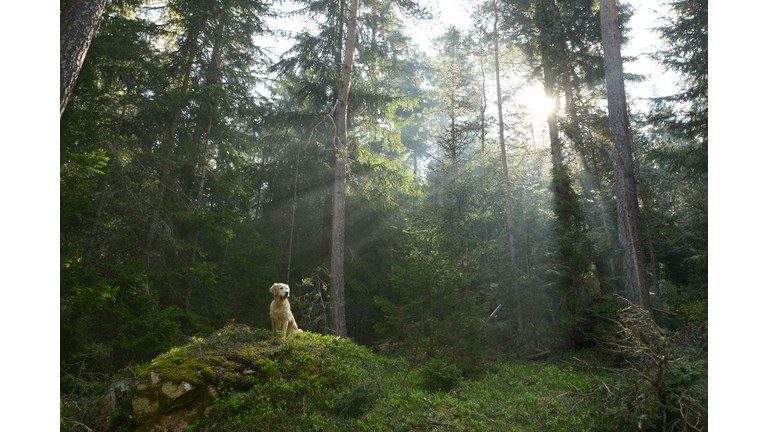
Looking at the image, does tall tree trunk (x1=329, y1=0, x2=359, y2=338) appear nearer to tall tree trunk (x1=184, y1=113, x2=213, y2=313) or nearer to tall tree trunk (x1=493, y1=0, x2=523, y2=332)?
tall tree trunk (x1=184, y1=113, x2=213, y2=313)

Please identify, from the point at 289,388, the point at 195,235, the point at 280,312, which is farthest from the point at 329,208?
the point at 289,388

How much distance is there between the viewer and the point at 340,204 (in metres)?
9.58

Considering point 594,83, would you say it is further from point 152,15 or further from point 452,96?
point 152,15

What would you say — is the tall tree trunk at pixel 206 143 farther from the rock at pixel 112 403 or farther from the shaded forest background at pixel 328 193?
the rock at pixel 112 403

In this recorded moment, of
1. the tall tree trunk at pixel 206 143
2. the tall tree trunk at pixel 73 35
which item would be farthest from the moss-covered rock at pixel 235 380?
the tall tree trunk at pixel 206 143

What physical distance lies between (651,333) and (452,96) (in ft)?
50.9

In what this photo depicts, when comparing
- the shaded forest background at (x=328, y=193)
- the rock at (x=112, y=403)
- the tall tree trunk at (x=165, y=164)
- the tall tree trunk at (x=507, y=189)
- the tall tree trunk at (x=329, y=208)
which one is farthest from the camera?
the tall tree trunk at (x=329, y=208)

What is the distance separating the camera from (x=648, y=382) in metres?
3.93

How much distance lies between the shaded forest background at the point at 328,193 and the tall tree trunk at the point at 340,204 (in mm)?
542

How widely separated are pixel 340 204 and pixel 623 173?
7058 mm

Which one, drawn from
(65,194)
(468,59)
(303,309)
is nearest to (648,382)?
(303,309)

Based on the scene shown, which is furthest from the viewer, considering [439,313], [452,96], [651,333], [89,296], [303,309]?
[452,96]

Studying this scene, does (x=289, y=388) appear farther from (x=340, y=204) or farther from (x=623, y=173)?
(x=623, y=173)

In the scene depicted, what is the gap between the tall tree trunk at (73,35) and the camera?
3.40 m
